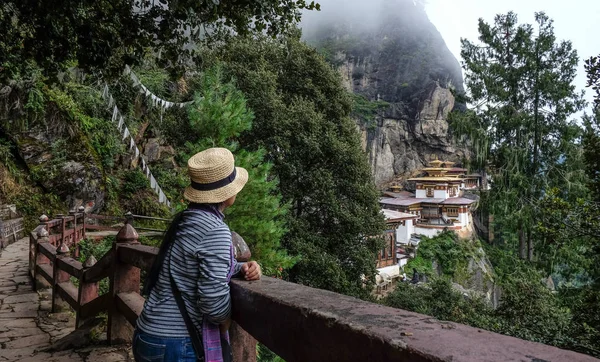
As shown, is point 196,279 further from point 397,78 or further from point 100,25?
point 397,78

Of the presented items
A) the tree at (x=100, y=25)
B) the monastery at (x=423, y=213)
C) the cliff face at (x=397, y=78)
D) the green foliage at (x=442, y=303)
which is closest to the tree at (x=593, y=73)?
the tree at (x=100, y=25)

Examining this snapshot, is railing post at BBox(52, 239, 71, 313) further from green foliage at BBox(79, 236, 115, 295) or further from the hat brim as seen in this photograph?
green foliage at BBox(79, 236, 115, 295)

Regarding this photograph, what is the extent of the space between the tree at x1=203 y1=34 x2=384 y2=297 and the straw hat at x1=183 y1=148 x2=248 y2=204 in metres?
11.8

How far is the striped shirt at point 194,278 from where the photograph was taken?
147 cm

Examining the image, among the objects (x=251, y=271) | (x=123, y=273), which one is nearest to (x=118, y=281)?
(x=123, y=273)

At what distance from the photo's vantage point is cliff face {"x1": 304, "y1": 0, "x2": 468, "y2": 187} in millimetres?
41156

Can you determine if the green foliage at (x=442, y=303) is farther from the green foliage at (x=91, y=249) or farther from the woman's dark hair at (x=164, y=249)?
the woman's dark hair at (x=164, y=249)

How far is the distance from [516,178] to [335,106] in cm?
1405

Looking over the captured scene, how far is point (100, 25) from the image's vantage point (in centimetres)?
398

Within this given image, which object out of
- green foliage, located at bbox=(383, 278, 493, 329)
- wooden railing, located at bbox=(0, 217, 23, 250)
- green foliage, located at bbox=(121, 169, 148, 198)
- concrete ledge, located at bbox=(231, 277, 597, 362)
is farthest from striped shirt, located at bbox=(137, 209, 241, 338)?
green foliage, located at bbox=(121, 169, 148, 198)

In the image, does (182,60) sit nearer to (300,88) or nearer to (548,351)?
(548,351)

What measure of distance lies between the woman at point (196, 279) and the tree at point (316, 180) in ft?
38.6

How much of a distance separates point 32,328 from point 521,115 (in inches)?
1059

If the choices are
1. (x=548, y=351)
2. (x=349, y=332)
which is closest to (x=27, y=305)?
(x=349, y=332)
